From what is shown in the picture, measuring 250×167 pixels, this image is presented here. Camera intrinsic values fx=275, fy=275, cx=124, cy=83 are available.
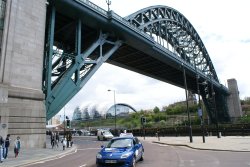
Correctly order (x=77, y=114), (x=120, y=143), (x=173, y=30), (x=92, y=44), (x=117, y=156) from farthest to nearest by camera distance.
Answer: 1. (x=77, y=114)
2. (x=173, y=30)
3. (x=92, y=44)
4. (x=120, y=143)
5. (x=117, y=156)

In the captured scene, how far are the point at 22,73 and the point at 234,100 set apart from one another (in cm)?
8367

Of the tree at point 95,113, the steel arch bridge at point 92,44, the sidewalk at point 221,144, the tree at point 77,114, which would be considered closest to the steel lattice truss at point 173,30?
the steel arch bridge at point 92,44

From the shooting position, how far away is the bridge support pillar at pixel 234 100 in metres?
92.4

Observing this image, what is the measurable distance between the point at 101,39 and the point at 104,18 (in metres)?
2.98

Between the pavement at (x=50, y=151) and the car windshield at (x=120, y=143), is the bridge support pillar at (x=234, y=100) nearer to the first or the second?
the pavement at (x=50, y=151)

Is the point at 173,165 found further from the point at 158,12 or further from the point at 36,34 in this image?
the point at 158,12

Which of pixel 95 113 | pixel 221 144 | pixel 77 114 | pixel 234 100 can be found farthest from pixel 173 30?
pixel 77 114

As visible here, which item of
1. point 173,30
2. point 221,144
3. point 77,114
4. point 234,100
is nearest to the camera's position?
point 221,144

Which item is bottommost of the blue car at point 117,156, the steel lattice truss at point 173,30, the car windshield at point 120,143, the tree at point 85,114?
the blue car at point 117,156

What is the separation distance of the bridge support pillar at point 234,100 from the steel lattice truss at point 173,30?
6127 mm

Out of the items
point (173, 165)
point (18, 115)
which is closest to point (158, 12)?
point (18, 115)

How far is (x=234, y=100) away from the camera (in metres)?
93.8

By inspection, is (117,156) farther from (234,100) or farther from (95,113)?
(95,113)

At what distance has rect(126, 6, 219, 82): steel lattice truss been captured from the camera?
52.2 meters
